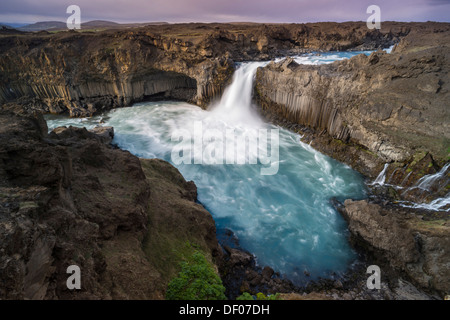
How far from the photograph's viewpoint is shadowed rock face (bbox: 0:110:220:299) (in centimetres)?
502

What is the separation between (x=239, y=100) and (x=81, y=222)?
1140 inches

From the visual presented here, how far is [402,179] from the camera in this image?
58.2ft

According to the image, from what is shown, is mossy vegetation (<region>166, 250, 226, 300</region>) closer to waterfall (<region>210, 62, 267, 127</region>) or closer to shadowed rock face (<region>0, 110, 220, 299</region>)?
shadowed rock face (<region>0, 110, 220, 299</region>)

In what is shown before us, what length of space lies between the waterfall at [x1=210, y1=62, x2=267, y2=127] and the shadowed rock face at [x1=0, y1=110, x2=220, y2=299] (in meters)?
21.4

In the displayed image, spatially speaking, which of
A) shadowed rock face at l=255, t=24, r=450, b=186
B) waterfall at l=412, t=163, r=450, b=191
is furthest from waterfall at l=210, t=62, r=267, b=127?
waterfall at l=412, t=163, r=450, b=191

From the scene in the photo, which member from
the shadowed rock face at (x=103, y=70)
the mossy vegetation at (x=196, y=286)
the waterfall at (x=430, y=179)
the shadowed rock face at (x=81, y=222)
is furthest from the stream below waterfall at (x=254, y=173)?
the mossy vegetation at (x=196, y=286)

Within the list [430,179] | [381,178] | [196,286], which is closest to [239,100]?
[381,178]

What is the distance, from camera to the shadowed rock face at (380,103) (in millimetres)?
17719

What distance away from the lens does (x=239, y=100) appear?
3353 centimetres

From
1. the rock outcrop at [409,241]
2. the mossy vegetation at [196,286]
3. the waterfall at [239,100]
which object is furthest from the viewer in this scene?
Result: the waterfall at [239,100]

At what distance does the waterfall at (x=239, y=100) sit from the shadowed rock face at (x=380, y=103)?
6.25 metres

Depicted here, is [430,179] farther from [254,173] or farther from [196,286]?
[196,286]

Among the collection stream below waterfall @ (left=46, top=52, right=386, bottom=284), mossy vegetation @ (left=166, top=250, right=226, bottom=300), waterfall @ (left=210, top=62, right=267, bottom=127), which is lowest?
stream below waterfall @ (left=46, top=52, right=386, bottom=284)

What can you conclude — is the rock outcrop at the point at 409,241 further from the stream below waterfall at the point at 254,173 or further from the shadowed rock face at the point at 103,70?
the shadowed rock face at the point at 103,70
